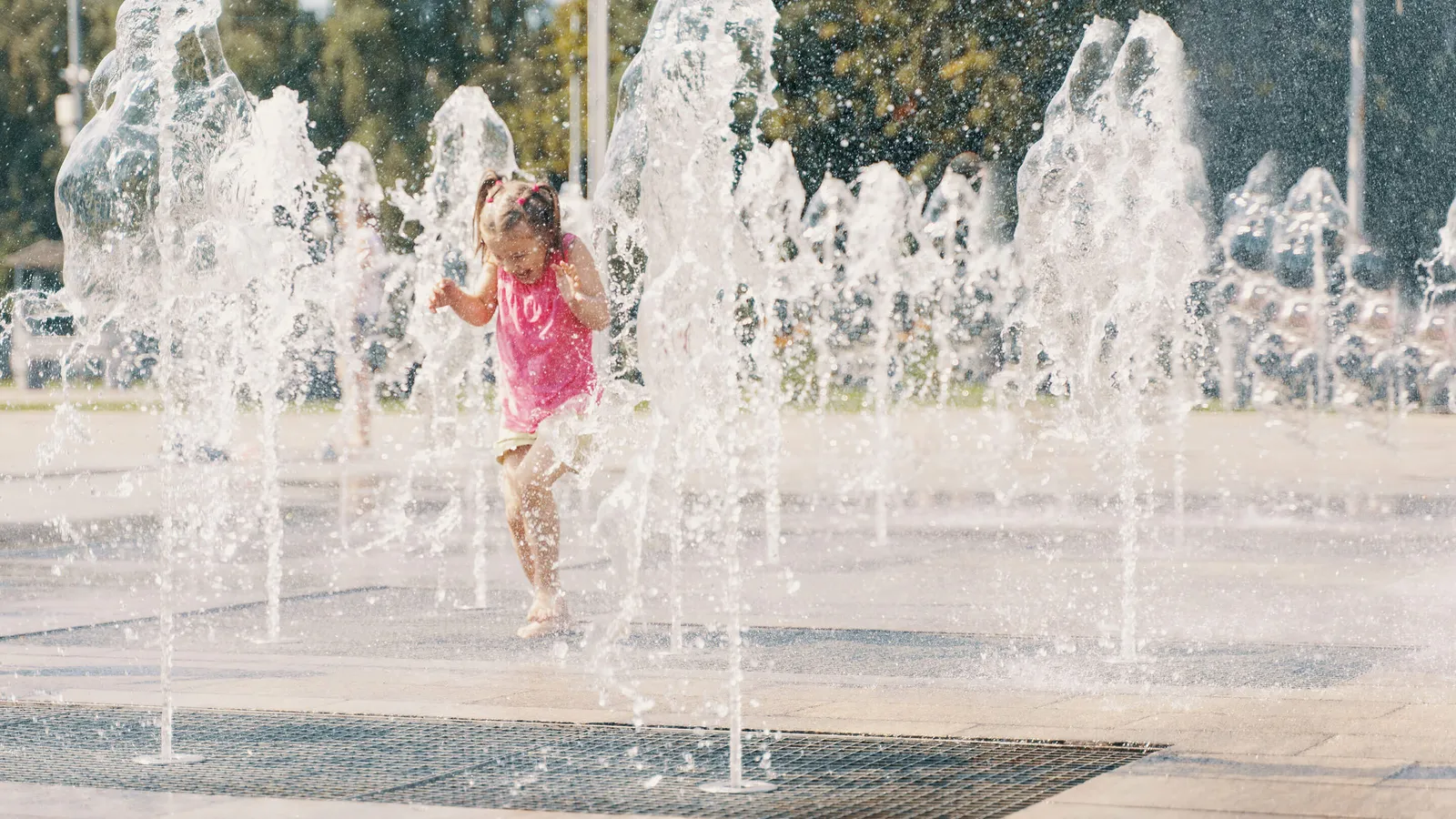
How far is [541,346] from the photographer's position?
7477mm

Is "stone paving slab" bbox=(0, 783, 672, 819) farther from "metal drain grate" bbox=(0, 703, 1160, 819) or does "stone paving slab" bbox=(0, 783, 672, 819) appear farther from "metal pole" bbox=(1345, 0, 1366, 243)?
"metal pole" bbox=(1345, 0, 1366, 243)

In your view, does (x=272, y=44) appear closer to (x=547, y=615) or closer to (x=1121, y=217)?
(x=1121, y=217)

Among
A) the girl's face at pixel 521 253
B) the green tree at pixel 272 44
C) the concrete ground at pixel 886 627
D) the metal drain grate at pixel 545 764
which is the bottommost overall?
the metal drain grate at pixel 545 764

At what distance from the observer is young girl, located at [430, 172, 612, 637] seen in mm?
7430

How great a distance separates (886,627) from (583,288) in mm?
1590

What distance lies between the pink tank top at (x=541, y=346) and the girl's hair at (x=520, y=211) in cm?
6

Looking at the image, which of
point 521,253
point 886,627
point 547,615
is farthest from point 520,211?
point 886,627

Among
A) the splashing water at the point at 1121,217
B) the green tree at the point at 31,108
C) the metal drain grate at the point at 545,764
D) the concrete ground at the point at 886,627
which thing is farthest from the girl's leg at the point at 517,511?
the green tree at the point at 31,108

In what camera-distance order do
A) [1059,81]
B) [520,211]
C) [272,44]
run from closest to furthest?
[520,211], [1059,81], [272,44]

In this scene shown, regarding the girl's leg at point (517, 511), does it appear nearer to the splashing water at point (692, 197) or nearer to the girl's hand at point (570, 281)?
the girl's hand at point (570, 281)

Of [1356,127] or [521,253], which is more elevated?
[1356,127]

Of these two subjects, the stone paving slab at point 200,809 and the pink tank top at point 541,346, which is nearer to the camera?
the stone paving slab at point 200,809

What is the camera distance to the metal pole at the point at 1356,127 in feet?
92.8

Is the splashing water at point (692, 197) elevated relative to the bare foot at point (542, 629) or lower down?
elevated
